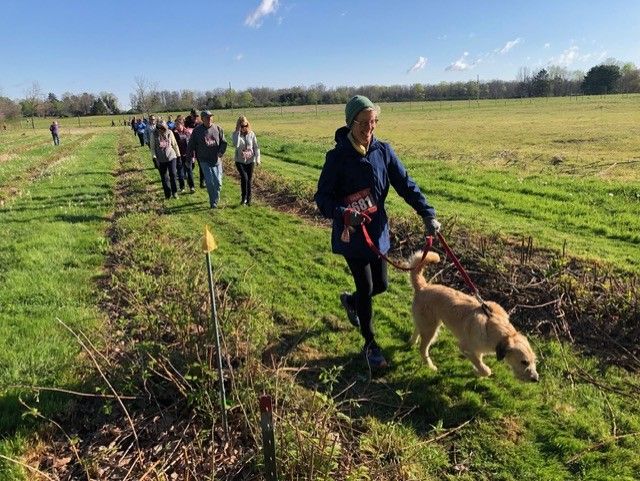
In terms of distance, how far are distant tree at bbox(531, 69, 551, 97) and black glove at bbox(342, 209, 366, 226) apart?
132 m

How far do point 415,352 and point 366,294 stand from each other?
91cm

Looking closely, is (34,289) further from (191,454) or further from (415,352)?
(415,352)

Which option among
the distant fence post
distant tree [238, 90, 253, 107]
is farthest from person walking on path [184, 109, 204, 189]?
distant tree [238, 90, 253, 107]

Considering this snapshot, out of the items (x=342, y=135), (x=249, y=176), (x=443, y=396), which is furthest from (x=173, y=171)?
(x=443, y=396)

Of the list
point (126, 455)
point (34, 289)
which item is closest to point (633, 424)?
point (126, 455)

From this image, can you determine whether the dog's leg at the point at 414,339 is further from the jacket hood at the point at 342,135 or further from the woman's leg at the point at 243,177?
the woman's leg at the point at 243,177

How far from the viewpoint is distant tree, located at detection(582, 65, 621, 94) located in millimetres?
106869

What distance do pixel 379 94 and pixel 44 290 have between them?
140817 millimetres

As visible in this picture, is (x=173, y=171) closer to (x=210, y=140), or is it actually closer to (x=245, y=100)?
(x=210, y=140)

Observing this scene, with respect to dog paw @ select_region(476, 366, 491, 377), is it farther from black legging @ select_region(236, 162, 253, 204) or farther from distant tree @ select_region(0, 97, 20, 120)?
distant tree @ select_region(0, 97, 20, 120)

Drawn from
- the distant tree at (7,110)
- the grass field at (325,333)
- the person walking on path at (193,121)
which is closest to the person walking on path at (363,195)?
the grass field at (325,333)

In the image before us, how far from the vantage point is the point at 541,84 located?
11862 centimetres

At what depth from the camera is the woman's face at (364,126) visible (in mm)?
3883

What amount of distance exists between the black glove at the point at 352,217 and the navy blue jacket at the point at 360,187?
8 cm
